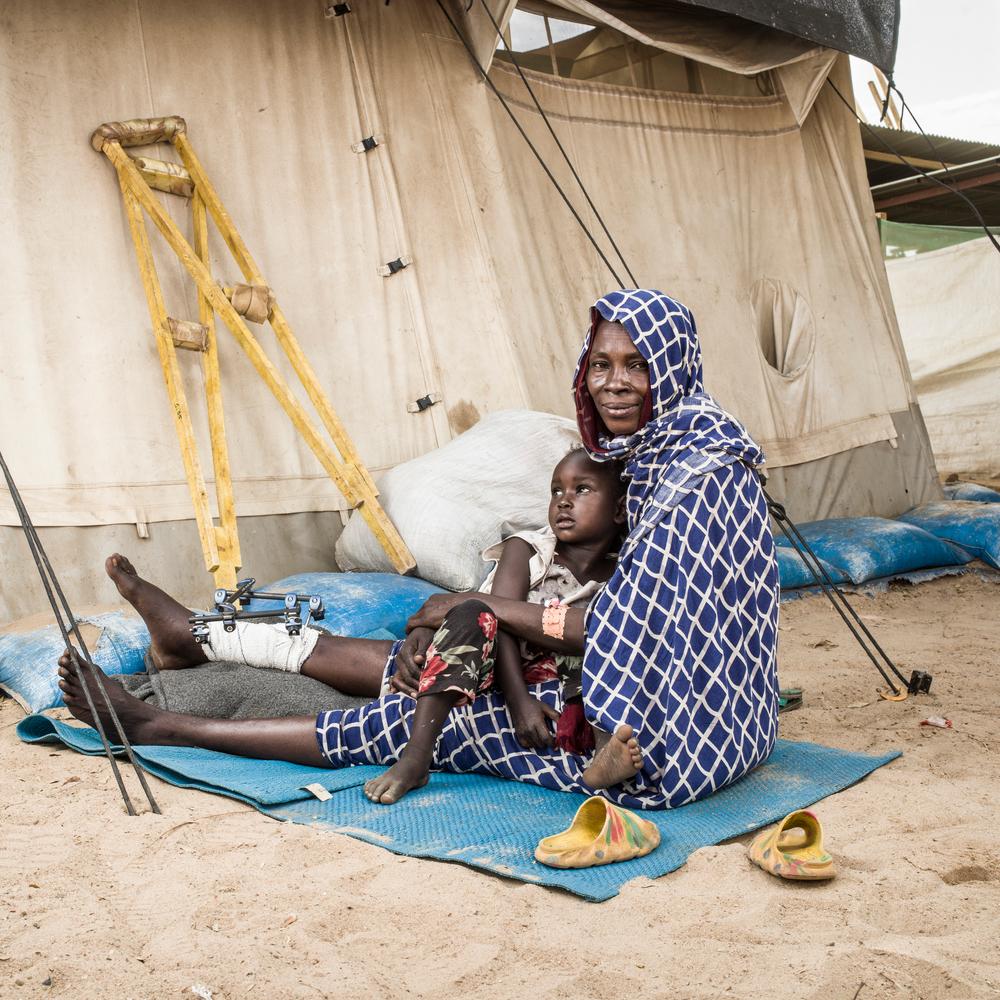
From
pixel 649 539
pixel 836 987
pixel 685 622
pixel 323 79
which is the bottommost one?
pixel 836 987

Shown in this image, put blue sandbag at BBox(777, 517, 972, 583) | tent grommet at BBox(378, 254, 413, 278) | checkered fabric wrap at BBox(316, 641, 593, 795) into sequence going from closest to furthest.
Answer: checkered fabric wrap at BBox(316, 641, 593, 795)
tent grommet at BBox(378, 254, 413, 278)
blue sandbag at BBox(777, 517, 972, 583)

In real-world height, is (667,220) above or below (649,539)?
above

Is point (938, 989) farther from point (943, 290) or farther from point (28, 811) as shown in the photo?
point (943, 290)

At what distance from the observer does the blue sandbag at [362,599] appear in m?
3.44

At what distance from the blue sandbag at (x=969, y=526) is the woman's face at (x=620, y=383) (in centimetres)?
369

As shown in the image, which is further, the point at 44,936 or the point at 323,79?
the point at 323,79

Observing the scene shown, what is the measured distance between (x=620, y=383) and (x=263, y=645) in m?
1.19

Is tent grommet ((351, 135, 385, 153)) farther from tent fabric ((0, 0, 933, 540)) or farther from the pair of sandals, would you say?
the pair of sandals

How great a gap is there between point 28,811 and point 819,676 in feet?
7.90

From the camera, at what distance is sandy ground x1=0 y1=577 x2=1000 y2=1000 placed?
152cm

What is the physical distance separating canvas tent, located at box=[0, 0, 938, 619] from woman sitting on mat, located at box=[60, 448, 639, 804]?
1.22 m

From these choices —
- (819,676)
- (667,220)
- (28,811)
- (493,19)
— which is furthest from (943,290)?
(28,811)

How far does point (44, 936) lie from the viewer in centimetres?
166

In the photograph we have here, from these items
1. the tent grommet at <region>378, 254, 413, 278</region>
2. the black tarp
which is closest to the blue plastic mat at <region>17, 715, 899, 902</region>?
the tent grommet at <region>378, 254, 413, 278</region>
